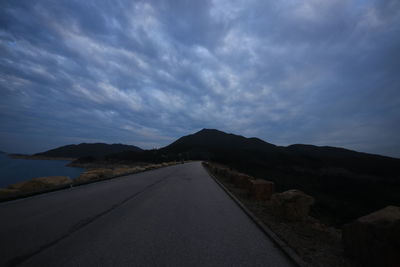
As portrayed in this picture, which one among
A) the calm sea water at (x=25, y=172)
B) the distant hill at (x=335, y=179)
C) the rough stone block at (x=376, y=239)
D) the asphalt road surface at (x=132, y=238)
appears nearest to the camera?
the rough stone block at (x=376, y=239)

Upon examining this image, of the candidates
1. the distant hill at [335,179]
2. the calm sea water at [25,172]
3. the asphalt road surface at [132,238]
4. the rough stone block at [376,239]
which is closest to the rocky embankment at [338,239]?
the rough stone block at [376,239]

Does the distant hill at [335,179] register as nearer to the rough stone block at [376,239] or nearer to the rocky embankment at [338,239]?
the rocky embankment at [338,239]

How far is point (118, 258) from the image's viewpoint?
3186mm

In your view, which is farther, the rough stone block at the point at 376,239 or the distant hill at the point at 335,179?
the distant hill at the point at 335,179

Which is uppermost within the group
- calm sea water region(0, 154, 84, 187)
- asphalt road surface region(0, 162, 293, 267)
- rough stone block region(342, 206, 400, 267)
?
rough stone block region(342, 206, 400, 267)

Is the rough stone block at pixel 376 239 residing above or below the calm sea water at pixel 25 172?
above

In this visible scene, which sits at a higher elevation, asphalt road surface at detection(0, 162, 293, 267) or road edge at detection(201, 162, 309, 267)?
road edge at detection(201, 162, 309, 267)

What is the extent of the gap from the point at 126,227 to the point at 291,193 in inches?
174

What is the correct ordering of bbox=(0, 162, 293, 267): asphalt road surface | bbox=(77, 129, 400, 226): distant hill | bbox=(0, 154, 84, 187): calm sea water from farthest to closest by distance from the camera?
bbox=(0, 154, 84, 187): calm sea water < bbox=(77, 129, 400, 226): distant hill < bbox=(0, 162, 293, 267): asphalt road surface

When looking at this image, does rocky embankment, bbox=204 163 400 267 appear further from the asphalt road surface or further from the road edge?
the asphalt road surface

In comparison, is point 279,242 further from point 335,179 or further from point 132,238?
point 335,179

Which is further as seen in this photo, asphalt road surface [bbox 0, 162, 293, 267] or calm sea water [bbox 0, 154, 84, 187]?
calm sea water [bbox 0, 154, 84, 187]

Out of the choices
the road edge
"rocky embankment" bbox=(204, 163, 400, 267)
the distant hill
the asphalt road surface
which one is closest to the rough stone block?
"rocky embankment" bbox=(204, 163, 400, 267)

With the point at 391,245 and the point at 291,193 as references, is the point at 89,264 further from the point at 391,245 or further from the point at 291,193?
the point at 291,193
